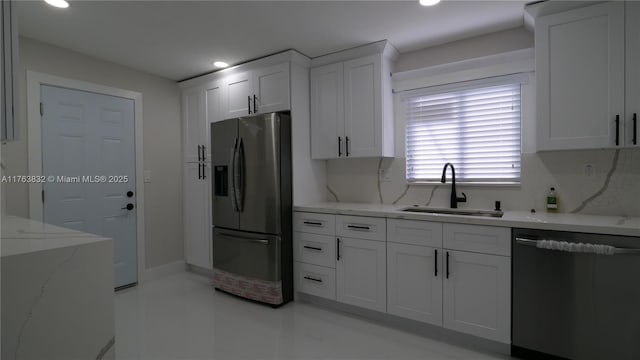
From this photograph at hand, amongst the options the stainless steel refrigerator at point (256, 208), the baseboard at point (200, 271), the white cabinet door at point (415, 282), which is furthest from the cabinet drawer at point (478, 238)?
the baseboard at point (200, 271)

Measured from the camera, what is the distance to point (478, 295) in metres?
2.23

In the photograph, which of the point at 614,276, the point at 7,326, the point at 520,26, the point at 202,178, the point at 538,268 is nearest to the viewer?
the point at 7,326

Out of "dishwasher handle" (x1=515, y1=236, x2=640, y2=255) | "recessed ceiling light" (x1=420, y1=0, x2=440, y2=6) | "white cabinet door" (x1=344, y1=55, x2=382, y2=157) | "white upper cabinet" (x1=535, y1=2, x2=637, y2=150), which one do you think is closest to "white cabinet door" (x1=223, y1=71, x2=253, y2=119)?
"white cabinet door" (x1=344, y1=55, x2=382, y2=157)

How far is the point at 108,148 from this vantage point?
3.43 m

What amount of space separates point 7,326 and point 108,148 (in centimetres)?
298

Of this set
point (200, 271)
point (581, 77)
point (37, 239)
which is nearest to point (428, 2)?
point (581, 77)

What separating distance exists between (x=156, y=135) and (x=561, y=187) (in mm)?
4090

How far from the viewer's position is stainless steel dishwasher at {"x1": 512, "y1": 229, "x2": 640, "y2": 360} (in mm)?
1821

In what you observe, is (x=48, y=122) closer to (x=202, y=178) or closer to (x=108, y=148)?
(x=108, y=148)

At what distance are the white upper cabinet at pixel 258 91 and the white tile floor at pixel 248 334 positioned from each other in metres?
1.94

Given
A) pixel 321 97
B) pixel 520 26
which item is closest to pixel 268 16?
pixel 321 97

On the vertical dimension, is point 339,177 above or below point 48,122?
below

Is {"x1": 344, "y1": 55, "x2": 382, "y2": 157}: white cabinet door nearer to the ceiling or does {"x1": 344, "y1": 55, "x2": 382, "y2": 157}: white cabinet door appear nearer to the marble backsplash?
the ceiling

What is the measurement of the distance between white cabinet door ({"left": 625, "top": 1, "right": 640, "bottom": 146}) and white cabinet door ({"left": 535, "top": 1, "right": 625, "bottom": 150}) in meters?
0.03
